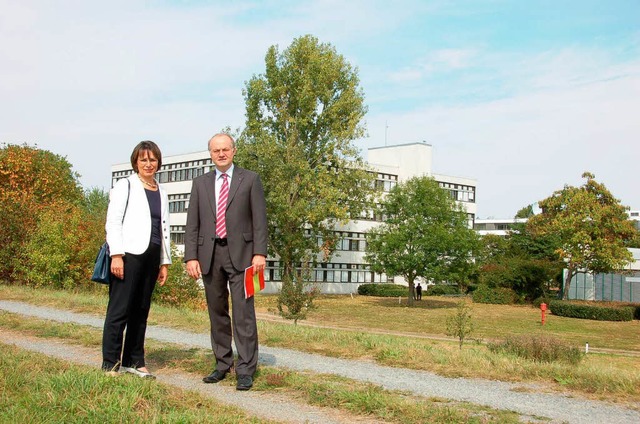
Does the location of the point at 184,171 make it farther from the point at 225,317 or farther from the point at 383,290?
the point at 225,317

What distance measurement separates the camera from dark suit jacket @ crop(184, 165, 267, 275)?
250 inches

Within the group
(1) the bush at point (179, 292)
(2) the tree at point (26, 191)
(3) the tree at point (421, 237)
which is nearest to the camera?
(1) the bush at point (179, 292)

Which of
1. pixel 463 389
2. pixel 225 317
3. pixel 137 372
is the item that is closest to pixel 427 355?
pixel 463 389

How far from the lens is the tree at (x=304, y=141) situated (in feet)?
163

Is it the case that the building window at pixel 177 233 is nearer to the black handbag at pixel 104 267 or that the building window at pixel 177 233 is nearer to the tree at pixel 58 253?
the tree at pixel 58 253

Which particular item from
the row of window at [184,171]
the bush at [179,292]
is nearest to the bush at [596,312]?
the row of window at [184,171]

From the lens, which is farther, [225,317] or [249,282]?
[225,317]

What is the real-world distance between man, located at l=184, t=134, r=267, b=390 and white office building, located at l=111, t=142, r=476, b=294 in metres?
62.2

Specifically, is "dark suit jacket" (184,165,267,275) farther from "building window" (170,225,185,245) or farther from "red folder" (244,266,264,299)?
"building window" (170,225,185,245)

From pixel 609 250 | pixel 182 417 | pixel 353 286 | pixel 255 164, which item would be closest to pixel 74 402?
pixel 182 417

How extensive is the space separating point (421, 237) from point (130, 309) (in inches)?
1951

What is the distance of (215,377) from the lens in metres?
6.26

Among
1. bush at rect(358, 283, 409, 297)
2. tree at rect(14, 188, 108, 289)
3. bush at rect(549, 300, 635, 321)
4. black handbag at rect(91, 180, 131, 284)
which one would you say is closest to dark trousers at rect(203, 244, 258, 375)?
black handbag at rect(91, 180, 131, 284)

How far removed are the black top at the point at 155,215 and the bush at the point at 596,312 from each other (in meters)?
49.4
